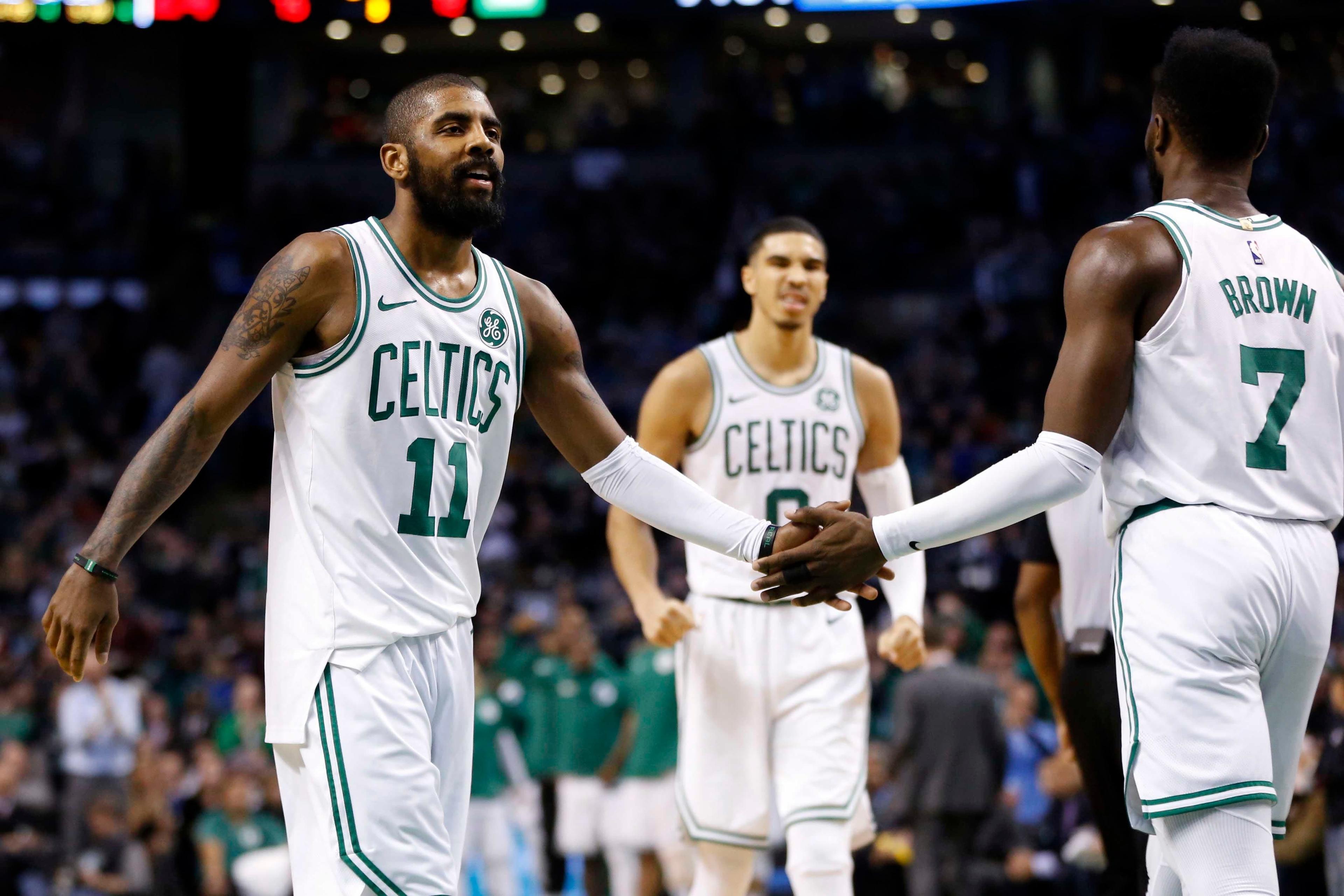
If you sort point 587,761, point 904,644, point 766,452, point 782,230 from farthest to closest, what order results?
1. point 587,761
2. point 782,230
3. point 766,452
4. point 904,644

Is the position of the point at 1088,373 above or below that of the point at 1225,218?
below

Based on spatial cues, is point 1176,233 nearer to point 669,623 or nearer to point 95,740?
point 669,623

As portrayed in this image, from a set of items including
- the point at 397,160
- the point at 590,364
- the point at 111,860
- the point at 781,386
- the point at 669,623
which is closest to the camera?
the point at 397,160

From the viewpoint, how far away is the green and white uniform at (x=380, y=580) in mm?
3768

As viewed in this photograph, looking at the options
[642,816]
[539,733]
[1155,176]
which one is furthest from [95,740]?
[1155,176]

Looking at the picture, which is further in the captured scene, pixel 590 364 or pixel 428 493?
pixel 590 364

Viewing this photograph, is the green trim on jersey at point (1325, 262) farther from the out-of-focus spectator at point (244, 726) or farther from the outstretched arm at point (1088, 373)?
the out-of-focus spectator at point (244, 726)

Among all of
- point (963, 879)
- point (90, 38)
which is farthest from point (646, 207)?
point (963, 879)

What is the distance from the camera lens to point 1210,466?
3779mm

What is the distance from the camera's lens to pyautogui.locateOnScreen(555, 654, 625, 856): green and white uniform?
12.1 m

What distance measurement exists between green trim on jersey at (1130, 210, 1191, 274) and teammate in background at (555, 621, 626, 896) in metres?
8.77

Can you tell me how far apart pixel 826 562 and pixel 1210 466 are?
1216 mm

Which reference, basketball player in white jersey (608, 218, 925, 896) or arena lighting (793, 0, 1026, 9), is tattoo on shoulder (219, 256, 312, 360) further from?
arena lighting (793, 0, 1026, 9)

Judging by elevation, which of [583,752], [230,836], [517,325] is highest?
[517,325]
